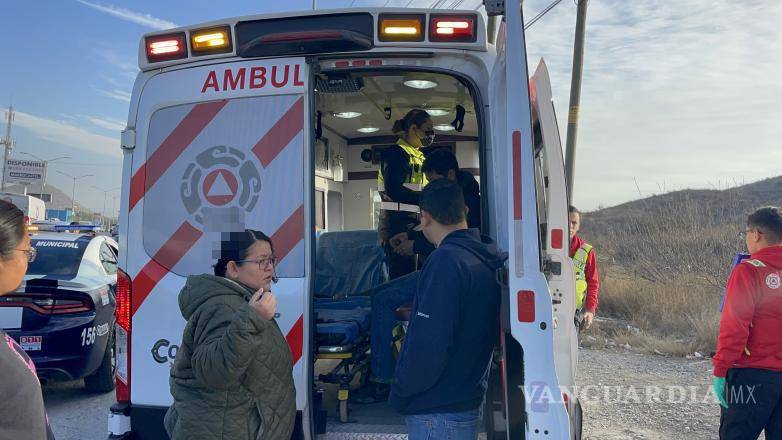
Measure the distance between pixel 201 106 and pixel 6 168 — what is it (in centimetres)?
4949

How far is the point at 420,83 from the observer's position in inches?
201

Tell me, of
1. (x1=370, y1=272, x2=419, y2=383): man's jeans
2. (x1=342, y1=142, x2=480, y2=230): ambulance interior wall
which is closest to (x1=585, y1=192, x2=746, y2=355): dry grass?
(x1=342, y1=142, x2=480, y2=230): ambulance interior wall

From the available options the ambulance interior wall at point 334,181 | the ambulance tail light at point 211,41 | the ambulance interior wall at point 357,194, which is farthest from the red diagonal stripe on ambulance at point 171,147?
the ambulance interior wall at point 357,194

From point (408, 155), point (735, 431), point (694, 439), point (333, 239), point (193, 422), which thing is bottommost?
point (694, 439)

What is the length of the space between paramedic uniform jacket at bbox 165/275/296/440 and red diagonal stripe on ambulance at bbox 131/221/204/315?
0.78 m

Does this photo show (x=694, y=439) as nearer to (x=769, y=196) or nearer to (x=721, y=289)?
(x=721, y=289)

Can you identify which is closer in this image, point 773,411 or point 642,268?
point 773,411

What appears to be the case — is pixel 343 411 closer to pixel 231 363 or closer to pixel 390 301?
pixel 390 301

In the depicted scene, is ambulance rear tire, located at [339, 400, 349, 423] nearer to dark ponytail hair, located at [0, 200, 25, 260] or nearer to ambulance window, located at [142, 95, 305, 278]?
ambulance window, located at [142, 95, 305, 278]

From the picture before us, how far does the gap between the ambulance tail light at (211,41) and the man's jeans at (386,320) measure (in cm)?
163

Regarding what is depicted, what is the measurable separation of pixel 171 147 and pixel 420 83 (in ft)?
8.64

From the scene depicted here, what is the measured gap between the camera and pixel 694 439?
16.2 feet

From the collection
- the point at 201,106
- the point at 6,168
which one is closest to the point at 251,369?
the point at 201,106

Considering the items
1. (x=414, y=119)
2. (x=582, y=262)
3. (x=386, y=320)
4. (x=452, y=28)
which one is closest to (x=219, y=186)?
(x=386, y=320)
